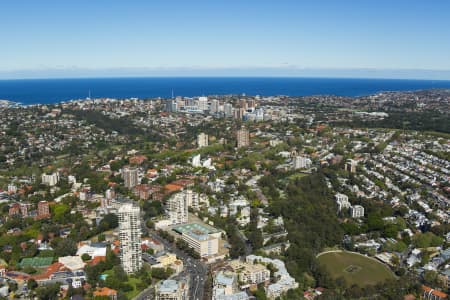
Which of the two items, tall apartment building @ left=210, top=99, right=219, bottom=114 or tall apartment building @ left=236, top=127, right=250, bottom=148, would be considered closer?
tall apartment building @ left=236, top=127, right=250, bottom=148

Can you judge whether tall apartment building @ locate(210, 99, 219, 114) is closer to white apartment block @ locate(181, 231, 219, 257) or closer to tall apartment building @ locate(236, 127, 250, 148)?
tall apartment building @ locate(236, 127, 250, 148)

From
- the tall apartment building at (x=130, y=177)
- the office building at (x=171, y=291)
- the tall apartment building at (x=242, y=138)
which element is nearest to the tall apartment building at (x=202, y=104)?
the tall apartment building at (x=242, y=138)

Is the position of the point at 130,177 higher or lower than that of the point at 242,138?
lower

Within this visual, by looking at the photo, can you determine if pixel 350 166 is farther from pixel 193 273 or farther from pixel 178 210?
pixel 193 273

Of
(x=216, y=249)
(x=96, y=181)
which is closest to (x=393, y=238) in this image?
(x=216, y=249)

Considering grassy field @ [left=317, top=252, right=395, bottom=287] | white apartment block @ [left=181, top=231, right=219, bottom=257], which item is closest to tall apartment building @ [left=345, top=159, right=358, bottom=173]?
grassy field @ [left=317, top=252, right=395, bottom=287]

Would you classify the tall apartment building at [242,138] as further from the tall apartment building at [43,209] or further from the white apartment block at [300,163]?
the tall apartment building at [43,209]

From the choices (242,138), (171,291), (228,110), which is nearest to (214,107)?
(228,110)
